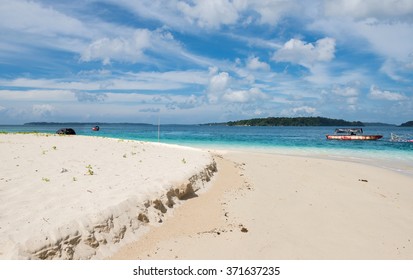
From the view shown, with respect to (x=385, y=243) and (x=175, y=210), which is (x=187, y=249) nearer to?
(x=175, y=210)

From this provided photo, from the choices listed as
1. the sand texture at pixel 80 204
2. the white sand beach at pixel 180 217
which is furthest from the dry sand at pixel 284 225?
the sand texture at pixel 80 204

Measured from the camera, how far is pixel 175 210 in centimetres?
902

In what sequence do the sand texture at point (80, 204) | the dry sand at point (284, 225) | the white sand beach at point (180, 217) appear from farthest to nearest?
the dry sand at point (284, 225) < the white sand beach at point (180, 217) < the sand texture at point (80, 204)

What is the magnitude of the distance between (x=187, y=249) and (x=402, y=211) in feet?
27.4

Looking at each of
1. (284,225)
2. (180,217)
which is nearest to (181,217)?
(180,217)

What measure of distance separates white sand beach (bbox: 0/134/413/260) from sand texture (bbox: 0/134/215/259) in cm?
2

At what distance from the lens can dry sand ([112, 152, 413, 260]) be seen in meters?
6.69

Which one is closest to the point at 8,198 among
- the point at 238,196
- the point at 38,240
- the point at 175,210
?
the point at 38,240

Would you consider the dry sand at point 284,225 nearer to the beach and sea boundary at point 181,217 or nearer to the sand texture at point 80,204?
the beach and sea boundary at point 181,217

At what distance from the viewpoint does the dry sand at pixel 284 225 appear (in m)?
6.69

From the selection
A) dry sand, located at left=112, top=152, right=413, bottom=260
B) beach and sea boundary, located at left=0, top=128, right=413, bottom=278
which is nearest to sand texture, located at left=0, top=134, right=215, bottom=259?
beach and sea boundary, located at left=0, top=128, right=413, bottom=278

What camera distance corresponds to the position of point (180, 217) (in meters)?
8.56

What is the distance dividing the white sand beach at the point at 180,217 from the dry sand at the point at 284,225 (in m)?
0.03

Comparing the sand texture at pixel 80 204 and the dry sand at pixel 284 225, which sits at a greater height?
the sand texture at pixel 80 204
